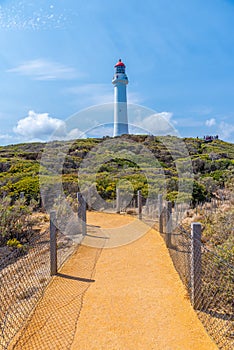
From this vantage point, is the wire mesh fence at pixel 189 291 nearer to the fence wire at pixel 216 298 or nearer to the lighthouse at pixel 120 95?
the fence wire at pixel 216 298

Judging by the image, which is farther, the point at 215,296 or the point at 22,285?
the point at 22,285

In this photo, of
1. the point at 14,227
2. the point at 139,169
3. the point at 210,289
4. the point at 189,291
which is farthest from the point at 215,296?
the point at 139,169

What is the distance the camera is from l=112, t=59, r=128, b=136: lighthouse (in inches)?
1248

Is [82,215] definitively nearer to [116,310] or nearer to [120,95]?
[116,310]

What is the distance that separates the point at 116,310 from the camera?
3.85 metres

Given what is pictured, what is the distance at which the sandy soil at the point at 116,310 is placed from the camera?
3.16m

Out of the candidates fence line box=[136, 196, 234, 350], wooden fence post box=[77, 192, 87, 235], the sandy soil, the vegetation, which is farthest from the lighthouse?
fence line box=[136, 196, 234, 350]

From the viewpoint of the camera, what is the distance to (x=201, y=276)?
3.93m

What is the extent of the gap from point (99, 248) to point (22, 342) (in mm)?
3754

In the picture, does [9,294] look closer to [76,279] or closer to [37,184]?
[76,279]

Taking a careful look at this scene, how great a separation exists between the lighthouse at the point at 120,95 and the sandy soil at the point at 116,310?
2667 centimetres

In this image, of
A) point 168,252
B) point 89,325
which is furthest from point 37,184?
point 89,325

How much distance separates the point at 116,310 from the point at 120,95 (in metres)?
33.0

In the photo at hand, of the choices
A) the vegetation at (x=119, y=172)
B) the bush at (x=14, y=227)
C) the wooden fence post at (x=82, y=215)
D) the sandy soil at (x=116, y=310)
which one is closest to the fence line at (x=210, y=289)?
the sandy soil at (x=116, y=310)
